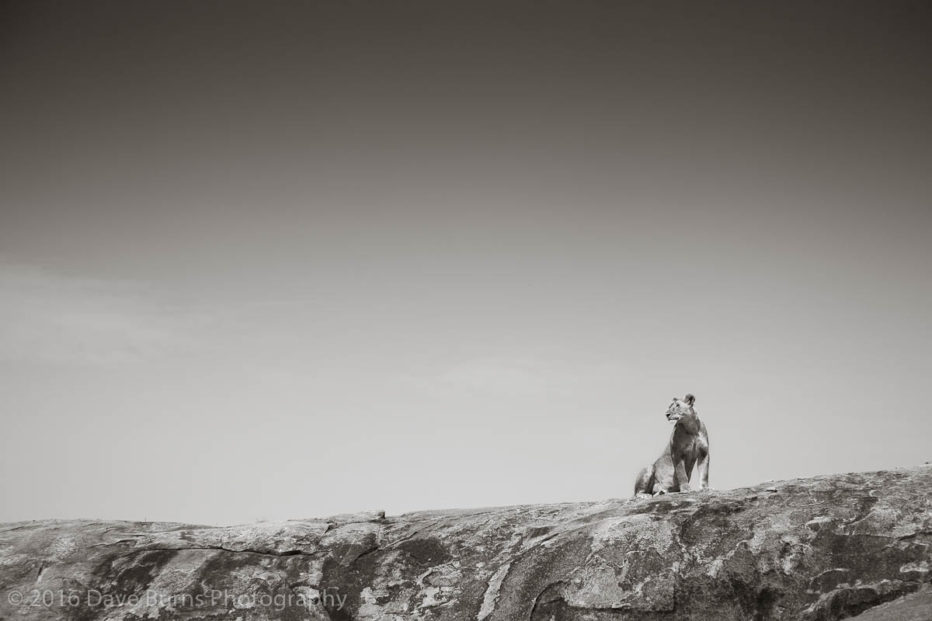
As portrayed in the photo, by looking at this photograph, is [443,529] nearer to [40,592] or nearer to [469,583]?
[469,583]

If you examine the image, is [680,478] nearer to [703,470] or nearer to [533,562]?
[703,470]

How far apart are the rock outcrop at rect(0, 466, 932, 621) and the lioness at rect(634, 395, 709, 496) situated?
165 inches

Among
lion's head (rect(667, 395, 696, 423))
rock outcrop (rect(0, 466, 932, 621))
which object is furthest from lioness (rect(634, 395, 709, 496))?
rock outcrop (rect(0, 466, 932, 621))

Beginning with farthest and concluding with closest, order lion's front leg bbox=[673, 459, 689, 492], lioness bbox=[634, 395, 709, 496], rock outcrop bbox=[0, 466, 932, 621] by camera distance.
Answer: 1. lioness bbox=[634, 395, 709, 496]
2. lion's front leg bbox=[673, 459, 689, 492]
3. rock outcrop bbox=[0, 466, 932, 621]

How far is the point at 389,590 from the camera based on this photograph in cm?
1008

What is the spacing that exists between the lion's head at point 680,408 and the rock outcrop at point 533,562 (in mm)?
4446

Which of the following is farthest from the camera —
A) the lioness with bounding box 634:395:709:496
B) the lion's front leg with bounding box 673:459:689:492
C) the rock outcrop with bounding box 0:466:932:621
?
the lioness with bounding box 634:395:709:496

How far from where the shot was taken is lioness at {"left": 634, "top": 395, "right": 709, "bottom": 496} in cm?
1492

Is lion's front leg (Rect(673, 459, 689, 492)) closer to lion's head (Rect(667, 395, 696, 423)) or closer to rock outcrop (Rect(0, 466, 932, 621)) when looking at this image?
lion's head (Rect(667, 395, 696, 423))

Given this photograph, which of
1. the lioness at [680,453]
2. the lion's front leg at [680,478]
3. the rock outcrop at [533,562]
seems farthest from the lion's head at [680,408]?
the rock outcrop at [533,562]

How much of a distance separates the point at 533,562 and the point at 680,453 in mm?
6788

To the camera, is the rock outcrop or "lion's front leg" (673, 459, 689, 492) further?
"lion's front leg" (673, 459, 689, 492)

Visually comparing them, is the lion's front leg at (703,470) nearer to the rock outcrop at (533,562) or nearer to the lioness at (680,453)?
the lioness at (680,453)

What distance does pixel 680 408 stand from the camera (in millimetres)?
15203
